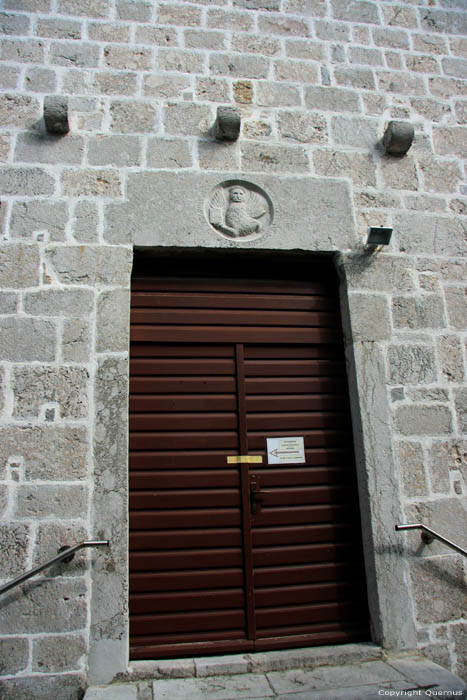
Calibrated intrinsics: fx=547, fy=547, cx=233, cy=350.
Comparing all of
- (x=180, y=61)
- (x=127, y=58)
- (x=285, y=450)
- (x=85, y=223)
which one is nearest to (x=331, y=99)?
(x=180, y=61)

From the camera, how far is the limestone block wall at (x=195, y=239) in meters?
2.97

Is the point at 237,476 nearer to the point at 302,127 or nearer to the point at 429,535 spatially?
the point at 429,535

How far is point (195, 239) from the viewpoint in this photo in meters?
3.53

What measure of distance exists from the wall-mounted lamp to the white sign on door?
1.38 metres

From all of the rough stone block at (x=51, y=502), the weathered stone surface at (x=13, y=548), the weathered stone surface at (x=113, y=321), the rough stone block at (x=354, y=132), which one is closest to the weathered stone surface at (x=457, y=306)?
the rough stone block at (x=354, y=132)

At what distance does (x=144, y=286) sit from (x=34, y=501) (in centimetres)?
147

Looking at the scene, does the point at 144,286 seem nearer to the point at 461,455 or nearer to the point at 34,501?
the point at 34,501

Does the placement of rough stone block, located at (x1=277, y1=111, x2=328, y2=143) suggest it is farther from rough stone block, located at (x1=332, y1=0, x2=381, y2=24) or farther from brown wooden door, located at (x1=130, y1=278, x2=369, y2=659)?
brown wooden door, located at (x1=130, y1=278, x2=369, y2=659)

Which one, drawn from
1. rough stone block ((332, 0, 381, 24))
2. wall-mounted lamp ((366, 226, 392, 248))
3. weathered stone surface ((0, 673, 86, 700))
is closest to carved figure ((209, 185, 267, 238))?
wall-mounted lamp ((366, 226, 392, 248))

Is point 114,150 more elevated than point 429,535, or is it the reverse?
point 114,150

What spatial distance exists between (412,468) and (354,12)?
3.46m

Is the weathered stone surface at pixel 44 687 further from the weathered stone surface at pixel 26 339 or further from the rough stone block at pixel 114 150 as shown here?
the rough stone block at pixel 114 150

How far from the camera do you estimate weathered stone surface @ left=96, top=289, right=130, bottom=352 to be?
3.26 m

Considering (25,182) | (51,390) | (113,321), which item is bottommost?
(51,390)
